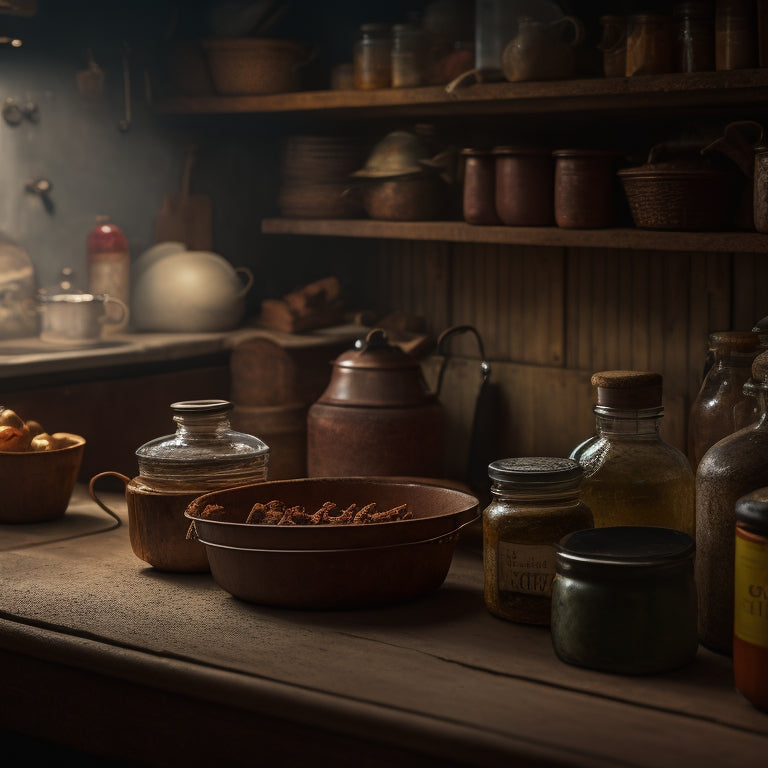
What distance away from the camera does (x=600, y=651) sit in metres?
1.33

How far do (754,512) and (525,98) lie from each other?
1.79 m

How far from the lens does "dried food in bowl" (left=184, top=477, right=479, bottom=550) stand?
1.53 m

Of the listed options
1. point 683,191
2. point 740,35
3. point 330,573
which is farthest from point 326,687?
point 740,35

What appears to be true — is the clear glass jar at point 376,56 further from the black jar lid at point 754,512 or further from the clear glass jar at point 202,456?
the black jar lid at point 754,512

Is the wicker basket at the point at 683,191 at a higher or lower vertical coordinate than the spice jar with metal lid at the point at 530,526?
higher

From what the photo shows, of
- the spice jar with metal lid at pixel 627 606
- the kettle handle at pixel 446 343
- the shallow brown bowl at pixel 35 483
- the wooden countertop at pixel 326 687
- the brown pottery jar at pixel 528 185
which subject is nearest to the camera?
the wooden countertop at pixel 326 687

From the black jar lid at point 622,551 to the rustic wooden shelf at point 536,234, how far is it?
120 centimetres

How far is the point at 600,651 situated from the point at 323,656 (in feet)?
1.02

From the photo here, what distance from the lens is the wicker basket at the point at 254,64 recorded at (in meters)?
3.33

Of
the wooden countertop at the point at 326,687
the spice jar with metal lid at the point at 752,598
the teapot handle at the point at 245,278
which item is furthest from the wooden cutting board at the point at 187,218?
the spice jar with metal lid at the point at 752,598

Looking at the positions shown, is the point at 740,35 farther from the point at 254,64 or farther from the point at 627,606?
the point at 627,606

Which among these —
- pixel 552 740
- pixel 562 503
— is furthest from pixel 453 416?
pixel 552 740

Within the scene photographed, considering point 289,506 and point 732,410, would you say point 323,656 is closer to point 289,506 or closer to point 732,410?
point 289,506

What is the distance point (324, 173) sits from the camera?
342cm
